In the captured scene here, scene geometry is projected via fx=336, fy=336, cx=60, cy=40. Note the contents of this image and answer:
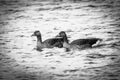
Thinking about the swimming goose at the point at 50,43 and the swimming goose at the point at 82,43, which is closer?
the swimming goose at the point at 82,43

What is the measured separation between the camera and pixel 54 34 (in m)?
15.0

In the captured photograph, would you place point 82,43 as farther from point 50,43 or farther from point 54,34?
point 54,34

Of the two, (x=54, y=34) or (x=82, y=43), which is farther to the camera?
(x=54, y=34)

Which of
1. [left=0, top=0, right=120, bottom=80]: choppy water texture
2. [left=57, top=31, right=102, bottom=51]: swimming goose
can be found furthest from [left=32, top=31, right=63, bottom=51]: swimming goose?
[left=57, top=31, right=102, bottom=51]: swimming goose

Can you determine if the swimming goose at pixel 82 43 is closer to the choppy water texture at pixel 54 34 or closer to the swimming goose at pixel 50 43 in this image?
the choppy water texture at pixel 54 34

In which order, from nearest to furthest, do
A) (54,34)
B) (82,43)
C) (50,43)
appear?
(82,43)
(50,43)
(54,34)

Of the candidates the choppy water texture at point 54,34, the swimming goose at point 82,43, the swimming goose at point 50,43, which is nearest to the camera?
the choppy water texture at point 54,34

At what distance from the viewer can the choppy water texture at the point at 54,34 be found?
11.0m

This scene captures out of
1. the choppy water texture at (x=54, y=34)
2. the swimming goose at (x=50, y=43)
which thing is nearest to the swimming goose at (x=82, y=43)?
the choppy water texture at (x=54, y=34)

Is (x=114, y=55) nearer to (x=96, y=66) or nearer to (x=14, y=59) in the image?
(x=96, y=66)

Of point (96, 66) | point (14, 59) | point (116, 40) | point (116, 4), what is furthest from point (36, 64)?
point (116, 4)

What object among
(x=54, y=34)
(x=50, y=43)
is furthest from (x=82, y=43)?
(x=54, y=34)

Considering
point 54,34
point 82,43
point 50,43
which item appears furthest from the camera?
point 54,34

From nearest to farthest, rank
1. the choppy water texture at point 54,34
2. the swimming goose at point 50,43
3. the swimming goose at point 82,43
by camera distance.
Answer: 1. the choppy water texture at point 54,34
2. the swimming goose at point 82,43
3. the swimming goose at point 50,43
